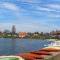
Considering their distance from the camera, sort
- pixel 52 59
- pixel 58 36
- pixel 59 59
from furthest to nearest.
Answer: pixel 58 36
pixel 59 59
pixel 52 59

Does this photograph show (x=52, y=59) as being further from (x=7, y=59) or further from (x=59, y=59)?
(x=7, y=59)

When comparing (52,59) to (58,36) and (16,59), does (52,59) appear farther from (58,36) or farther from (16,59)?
(58,36)

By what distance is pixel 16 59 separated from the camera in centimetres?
1051

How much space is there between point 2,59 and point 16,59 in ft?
1.74

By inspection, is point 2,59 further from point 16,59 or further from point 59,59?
point 59,59

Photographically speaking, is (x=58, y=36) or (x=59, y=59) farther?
(x=58, y=36)

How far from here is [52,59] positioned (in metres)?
9.59

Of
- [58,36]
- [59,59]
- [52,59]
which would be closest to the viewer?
[52,59]

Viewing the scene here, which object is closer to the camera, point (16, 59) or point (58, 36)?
point (16, 59)

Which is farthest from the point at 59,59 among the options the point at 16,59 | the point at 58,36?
the point at 58,36

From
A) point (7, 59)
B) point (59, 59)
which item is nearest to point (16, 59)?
point (7, 59)

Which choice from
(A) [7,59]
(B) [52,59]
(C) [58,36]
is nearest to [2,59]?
(A) [7,59]

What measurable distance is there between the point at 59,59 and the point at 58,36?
99.4 meters

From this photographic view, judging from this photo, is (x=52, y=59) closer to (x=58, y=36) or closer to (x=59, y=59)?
(x=59, y=59)
